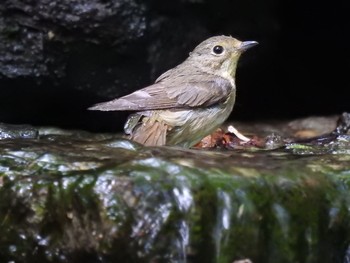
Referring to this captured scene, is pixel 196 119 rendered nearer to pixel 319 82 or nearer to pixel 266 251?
pixel 266 251

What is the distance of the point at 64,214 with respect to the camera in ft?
14.5

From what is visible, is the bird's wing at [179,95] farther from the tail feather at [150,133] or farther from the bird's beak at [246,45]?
the bird's beak at [246,45]

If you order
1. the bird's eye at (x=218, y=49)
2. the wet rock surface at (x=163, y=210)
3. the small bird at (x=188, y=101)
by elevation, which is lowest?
the wet rock surface at (x=163, y=210)

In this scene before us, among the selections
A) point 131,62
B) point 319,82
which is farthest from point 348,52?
point 131,62

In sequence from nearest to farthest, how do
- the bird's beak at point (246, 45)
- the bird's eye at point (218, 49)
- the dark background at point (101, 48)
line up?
the bird's beak at point (246, 45)
the bird's eye at point (218, 49)
the dark background at point (101, 48)

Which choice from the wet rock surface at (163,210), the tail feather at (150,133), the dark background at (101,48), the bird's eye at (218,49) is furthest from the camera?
the dark background at (101,48)

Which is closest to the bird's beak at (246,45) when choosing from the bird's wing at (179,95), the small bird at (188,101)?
the small bird at (188,101)

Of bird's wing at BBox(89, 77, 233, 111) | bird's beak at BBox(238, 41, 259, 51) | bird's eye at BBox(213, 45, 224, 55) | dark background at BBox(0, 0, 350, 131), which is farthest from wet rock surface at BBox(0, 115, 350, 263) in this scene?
dark background at BBox(0, 0, 350, 131)

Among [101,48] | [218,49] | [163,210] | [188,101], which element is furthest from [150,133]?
[163,210]

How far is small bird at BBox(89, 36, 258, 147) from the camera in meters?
6.16

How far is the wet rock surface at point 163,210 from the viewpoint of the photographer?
14.3ft

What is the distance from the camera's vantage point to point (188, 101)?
6445 millimetres

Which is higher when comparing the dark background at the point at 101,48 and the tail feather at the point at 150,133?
the dark background at the point at 101,48

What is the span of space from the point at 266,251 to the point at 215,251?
282 millimetres
